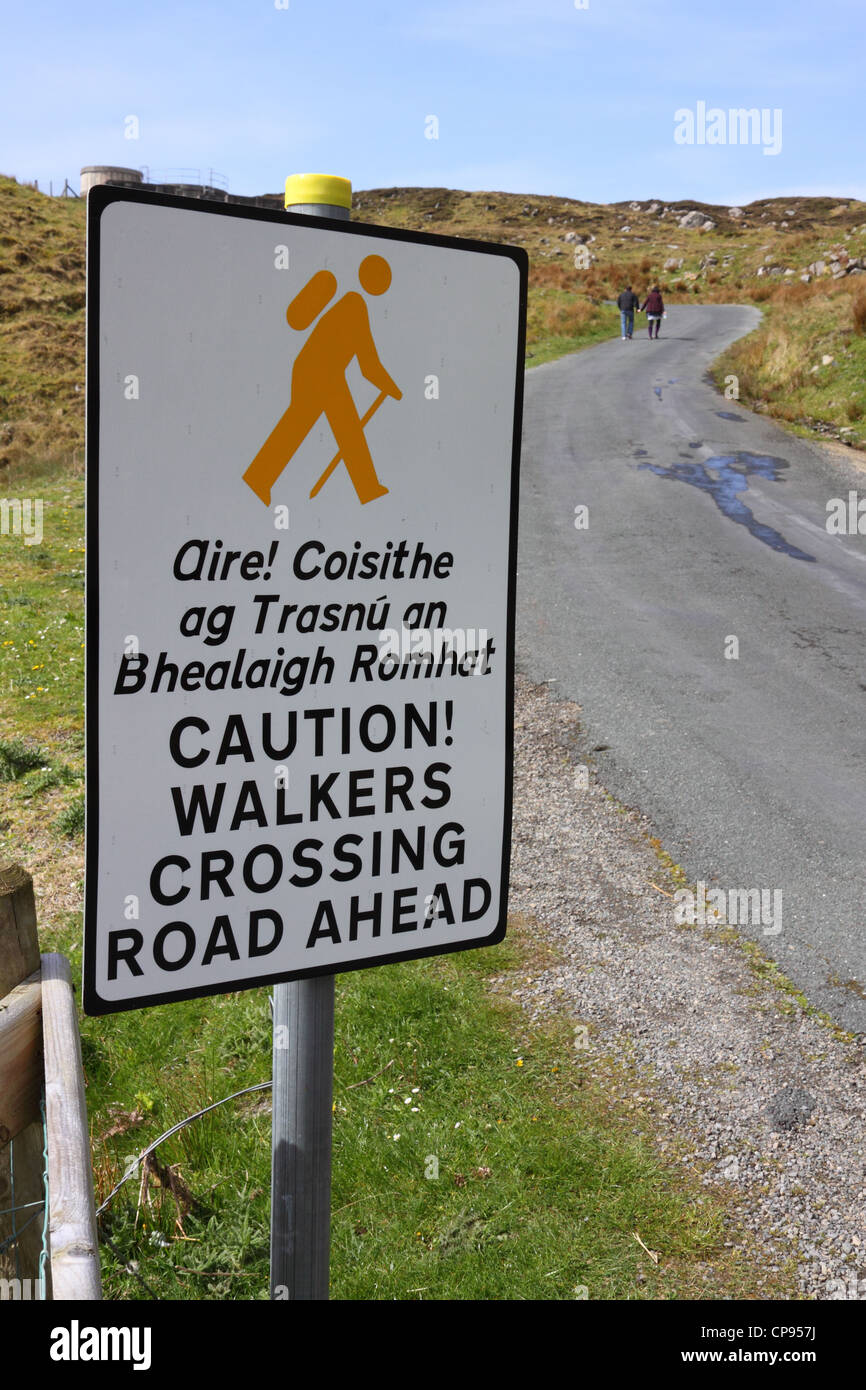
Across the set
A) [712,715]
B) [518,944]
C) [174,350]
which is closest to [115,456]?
[174,350]

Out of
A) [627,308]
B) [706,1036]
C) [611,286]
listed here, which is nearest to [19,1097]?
[706,1036]

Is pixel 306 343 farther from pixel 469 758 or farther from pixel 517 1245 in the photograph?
pixel 517 1245

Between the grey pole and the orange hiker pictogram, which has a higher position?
the orange hiker pictogram

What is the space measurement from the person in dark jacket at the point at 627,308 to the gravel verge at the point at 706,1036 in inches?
1031

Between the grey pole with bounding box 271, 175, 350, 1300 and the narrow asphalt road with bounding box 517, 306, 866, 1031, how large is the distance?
11.4ft

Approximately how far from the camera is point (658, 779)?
666cm

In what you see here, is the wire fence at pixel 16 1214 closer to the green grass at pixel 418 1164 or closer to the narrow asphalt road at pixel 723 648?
the green grass at pixel 418 1164

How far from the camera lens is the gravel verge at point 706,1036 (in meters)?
3.51

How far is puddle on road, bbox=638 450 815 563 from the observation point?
41.1ft

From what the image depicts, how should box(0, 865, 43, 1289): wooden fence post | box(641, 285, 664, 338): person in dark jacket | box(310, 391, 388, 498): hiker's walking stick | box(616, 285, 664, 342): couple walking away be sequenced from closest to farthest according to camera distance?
1. box(310, 391, 388, 498): hiker's walking stick
2. box(0, 865, 43, 1289): wooden fence post
3. box(641, 285, 664, 338): person in dark jacket
4. box(616, 285, 664, 342): couple walking away

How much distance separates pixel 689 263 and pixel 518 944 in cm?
4828

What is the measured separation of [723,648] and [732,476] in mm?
6800

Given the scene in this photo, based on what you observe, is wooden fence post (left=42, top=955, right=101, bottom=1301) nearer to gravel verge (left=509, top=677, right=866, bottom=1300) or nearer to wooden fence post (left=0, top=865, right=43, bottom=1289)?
wooden fence post (left=0, top=865, right=43, bottom=1289)

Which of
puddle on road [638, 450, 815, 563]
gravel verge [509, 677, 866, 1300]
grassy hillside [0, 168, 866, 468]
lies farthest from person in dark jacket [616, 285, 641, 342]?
gravel verge [509, 677, 866, 1300]
